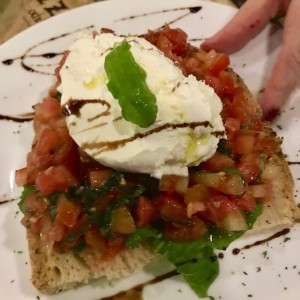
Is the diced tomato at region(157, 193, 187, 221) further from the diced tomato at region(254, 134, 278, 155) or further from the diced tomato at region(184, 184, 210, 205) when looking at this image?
the diced tomato at region(254, 134, 278, 155)

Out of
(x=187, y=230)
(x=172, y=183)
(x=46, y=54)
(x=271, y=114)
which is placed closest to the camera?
(x=172, y=183)

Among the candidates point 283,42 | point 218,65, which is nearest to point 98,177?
point 218,65

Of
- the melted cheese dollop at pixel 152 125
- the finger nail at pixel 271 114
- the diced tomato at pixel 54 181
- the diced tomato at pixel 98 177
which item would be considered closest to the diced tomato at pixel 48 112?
the melted cheese dollop at pixel 152 125

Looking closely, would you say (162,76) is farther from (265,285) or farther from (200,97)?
(265,285)

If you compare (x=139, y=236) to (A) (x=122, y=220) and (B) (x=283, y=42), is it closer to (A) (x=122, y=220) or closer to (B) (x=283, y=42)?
(A) (x=122, y=220)

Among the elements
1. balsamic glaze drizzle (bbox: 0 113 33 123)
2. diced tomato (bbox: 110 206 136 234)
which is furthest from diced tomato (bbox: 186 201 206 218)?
balsamic glaze drizzle (bbox: 0 113 33 123)

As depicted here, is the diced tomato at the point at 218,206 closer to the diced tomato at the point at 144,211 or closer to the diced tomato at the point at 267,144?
the diced tomato at the point at 144,211
